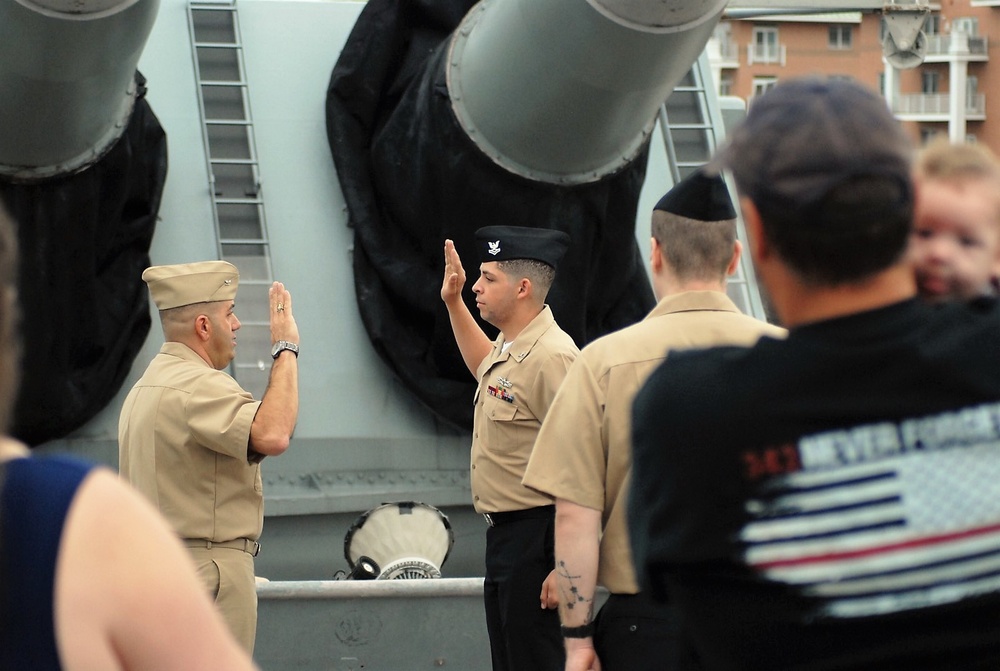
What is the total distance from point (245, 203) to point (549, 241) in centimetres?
184

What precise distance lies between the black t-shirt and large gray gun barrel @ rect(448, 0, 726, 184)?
3342 millimetres

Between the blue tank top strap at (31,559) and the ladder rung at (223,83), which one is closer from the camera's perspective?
the blue tank top strap at (31,559)

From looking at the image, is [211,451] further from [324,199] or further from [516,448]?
[324,199]

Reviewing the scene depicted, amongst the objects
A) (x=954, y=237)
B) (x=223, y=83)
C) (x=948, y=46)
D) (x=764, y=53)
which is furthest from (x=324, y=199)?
(x=764, y=53)

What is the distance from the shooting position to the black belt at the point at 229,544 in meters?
4.25

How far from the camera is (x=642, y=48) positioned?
16.1ft

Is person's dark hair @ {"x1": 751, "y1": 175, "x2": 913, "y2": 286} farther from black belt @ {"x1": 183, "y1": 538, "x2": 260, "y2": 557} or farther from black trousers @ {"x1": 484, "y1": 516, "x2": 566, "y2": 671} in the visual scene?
black belt @ {"x1": 183, "y1": 538, "x2": 260, "y2": 557}

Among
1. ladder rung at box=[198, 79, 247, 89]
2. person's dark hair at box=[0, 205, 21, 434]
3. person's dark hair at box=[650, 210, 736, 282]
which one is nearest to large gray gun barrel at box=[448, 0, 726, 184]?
ladder rung at box=[198, 79, 247, 89]

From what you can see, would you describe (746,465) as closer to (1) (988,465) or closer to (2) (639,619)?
(1) (988,465)

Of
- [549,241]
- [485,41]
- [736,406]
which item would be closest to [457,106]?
[485,41]

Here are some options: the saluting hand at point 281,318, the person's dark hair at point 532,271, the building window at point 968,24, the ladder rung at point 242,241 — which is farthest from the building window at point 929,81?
the saluting hand at point 281,318

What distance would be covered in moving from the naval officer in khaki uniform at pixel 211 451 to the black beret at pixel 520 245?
2.46ft

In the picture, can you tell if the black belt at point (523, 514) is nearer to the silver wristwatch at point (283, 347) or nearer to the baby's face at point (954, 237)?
the silver wristwatch at point (283, 347)

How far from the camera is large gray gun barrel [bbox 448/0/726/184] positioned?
192 inches
